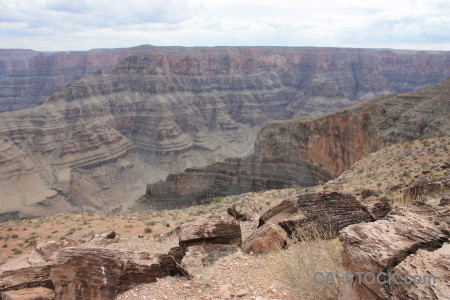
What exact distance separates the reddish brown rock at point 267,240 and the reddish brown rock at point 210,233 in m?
0.62

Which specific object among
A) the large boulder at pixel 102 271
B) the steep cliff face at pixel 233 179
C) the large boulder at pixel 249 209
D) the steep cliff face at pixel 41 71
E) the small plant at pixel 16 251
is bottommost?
the steep cliff face at pixel 233 179

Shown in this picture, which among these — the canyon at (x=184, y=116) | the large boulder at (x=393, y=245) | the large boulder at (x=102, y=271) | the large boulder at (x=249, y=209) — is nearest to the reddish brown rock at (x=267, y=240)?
the large boulder at (x=102, y=271)

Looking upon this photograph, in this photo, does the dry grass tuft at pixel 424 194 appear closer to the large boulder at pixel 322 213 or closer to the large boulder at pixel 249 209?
the large boulder at pixel 322 213

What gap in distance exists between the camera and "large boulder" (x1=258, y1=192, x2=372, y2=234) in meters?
6.98

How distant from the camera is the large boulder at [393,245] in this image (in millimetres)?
3457

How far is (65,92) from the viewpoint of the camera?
7975 cm

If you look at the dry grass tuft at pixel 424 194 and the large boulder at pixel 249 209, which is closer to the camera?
the dry grass tuft at pixel 424 194

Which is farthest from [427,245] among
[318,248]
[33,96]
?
[33,96]

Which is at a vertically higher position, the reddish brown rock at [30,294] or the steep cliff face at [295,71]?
the steep cliff face at [295,71]

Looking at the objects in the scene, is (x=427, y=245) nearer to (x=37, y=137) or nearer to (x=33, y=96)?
(x=37, y=137)

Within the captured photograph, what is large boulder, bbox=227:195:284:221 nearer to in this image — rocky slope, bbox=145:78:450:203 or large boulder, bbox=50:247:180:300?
large boulder, bbox=50:247:180:300

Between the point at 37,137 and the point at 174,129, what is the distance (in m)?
31.1

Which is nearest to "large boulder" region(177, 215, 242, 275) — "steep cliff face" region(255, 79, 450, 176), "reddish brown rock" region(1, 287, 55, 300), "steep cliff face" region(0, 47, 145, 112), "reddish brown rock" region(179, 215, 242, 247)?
"reddish brown rock" region(179, 215, 242, 247)

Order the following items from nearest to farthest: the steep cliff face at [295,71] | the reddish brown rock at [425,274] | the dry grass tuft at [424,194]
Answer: the reddish brown rock at [425,274] → the dry grass tuft at [424,194] → the steep cliff face at [295,71]
